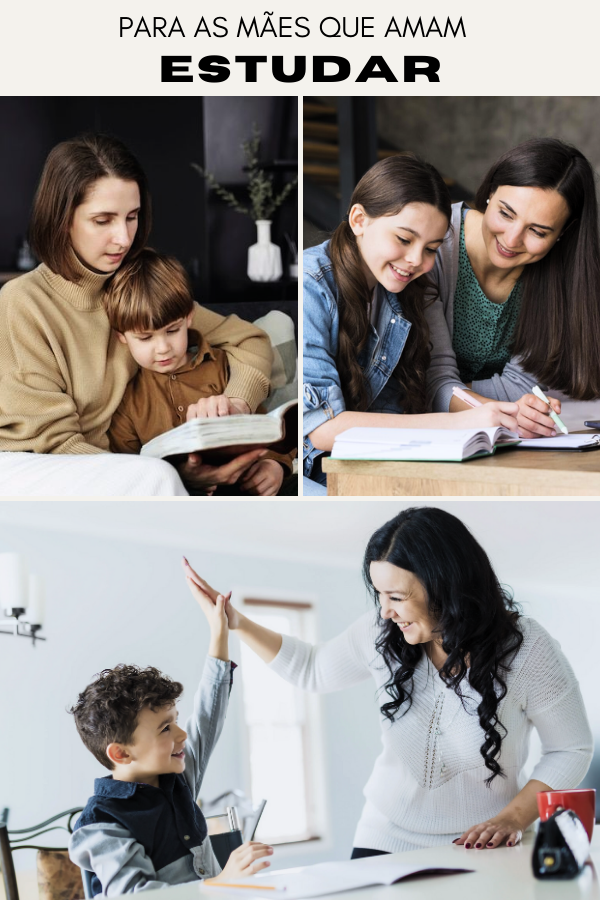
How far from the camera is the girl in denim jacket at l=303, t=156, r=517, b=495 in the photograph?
6.56 ft

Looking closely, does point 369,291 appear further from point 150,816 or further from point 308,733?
point 308,733

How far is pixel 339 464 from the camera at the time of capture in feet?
6.10

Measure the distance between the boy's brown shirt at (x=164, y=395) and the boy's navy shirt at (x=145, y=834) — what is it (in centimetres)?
69

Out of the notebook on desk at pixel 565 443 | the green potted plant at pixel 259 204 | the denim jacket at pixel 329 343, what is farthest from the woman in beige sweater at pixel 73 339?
the notebook on desk at pixel 565 443

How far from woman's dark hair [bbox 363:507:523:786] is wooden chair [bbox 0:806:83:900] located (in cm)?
93

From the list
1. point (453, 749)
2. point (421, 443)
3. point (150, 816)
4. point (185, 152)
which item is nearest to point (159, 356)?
point (185, 152)

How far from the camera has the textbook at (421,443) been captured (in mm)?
1714

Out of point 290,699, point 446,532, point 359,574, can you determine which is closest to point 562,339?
point 446,532

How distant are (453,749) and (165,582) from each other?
976mm

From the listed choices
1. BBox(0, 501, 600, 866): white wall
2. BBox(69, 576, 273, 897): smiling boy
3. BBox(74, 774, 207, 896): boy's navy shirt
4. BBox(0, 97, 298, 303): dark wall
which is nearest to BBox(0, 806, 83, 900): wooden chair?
BBox(0, 501, 600, 866): white wall

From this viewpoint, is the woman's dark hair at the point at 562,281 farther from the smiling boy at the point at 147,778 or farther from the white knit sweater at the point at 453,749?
the smiling boy at the point at 147,778

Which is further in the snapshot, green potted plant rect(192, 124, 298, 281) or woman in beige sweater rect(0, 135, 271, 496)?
green potted plant rect(192, 124, 298, 281)

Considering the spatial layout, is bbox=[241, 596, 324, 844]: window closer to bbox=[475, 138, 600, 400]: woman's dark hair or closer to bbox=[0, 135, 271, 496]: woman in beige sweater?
bbox=[0, 135, 271, 496]: woman in beige sweater

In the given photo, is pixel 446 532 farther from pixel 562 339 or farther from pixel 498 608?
pixel 562 339
